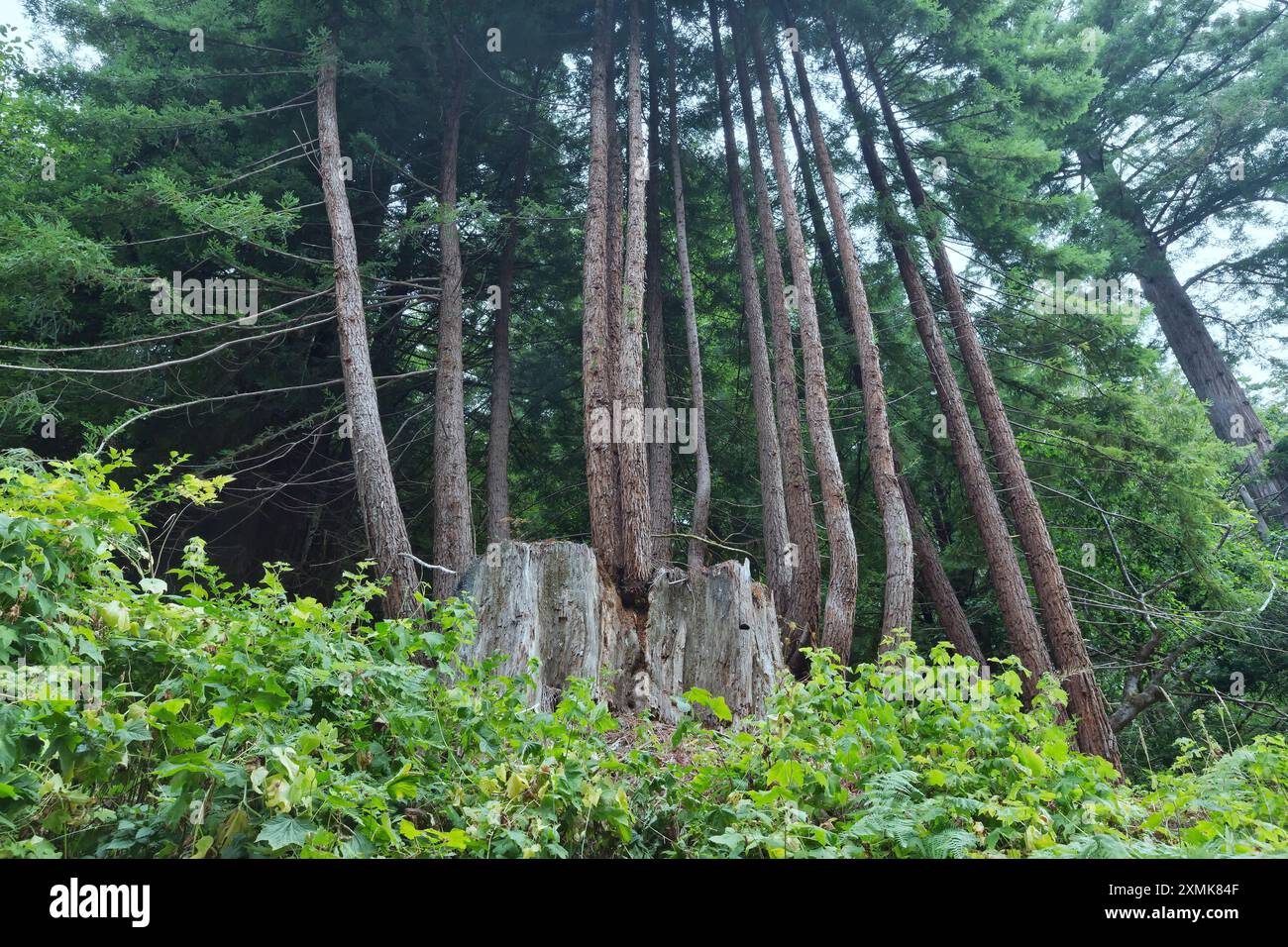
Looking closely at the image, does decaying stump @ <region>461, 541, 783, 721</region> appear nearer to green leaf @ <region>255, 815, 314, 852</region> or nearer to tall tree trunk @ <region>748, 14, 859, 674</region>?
tall tree trunk @ <region>748, 14, 859, 674</region>

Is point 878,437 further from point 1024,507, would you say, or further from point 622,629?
point 622,629

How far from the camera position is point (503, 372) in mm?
11719

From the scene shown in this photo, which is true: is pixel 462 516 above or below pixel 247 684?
above

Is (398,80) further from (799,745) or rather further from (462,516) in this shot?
(799,745)

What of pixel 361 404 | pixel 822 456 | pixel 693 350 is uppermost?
pixel 693 350

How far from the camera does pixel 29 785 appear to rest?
242 centimetres

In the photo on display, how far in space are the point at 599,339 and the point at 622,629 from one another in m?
3.23

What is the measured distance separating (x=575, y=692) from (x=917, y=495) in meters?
11.7

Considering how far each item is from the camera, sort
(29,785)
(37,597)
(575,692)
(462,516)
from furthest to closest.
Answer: (462,516) → (575,692) → (37,597) → (29,785)

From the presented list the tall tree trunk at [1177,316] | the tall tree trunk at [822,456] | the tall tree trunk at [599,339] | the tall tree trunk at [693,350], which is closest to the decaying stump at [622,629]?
the tall tree trunk at [599,339]

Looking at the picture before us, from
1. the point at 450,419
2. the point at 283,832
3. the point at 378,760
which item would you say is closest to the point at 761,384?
the point at 450,419

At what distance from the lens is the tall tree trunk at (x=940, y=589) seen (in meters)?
10.5

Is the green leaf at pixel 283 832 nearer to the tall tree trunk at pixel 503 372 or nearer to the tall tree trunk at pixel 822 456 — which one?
the tall tree trunk at pixel 822 456

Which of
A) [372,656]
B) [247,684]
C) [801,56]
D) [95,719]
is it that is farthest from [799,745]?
→ [801,56]
